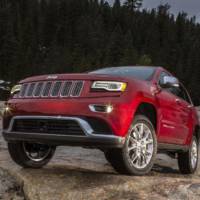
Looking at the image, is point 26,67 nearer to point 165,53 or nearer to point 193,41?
point 165,53

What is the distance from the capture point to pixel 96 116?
4918mm

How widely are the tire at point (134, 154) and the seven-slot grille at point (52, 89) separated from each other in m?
0.74

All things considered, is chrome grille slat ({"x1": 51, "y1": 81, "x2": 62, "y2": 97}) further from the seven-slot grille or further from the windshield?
the windshield

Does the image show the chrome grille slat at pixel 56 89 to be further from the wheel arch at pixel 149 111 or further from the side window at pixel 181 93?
the side window at pixel 181 93

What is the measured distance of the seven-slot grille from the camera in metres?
5.23

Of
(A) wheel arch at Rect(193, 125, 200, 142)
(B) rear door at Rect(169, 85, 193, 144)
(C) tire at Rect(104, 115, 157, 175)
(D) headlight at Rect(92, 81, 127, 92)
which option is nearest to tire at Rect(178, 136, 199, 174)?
(A) wheel arch at Rect(193, 125, 200, 142)

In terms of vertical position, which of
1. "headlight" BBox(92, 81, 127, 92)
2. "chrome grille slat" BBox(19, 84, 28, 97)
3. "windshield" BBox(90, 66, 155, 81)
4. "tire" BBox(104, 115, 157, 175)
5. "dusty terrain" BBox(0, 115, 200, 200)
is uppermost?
"headlight" BBox(92, 81, 127, 92)

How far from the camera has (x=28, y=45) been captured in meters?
134

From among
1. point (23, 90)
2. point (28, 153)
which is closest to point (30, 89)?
point (23, 90)

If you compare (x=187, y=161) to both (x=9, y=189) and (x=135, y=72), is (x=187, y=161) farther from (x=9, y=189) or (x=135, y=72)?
(x=9, y=189)

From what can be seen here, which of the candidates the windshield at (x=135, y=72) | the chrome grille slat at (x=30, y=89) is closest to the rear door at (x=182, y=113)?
the windshield at (x=135, y=72)

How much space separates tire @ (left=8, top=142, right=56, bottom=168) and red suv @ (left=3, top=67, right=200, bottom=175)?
0.5 inches

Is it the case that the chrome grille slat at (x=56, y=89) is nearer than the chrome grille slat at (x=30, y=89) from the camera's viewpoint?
Yes

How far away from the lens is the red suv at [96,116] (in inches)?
195
